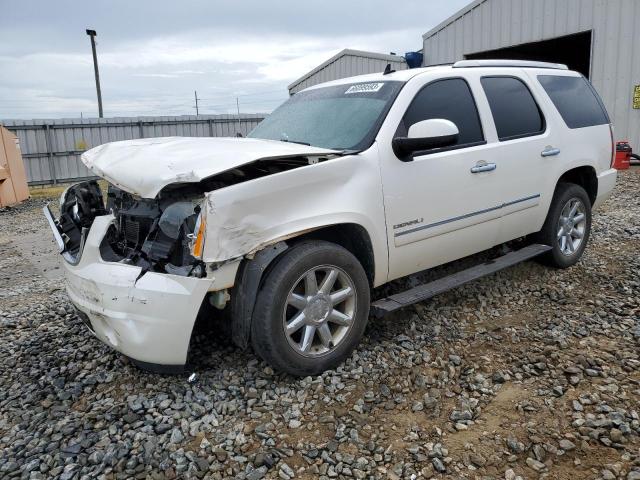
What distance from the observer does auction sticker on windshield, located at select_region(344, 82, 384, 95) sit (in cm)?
381

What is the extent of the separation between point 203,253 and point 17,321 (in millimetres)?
2672

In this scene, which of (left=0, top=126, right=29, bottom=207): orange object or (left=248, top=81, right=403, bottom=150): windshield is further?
(left=0, top=126, right=29, bottom=207): orange object

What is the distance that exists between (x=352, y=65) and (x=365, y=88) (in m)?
13.9

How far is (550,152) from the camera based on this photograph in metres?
4.54

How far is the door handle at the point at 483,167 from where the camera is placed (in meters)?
3.87

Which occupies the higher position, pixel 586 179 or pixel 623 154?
pixel 586 179

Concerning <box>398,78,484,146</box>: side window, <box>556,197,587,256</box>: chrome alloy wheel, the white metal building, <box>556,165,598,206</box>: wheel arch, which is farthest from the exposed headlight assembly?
the white metal building

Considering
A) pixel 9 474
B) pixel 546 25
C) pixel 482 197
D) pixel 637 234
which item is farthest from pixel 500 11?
pixel 9 474

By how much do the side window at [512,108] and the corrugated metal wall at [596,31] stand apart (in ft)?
27.8

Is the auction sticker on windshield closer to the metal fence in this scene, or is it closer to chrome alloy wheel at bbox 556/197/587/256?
chrome alloy wheel at bbox 556/197/587/256

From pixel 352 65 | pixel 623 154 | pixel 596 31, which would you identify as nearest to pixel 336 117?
pixel 623 154

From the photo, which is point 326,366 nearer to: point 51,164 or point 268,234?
point 268,234

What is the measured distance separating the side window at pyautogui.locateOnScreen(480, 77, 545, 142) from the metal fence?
1240cm

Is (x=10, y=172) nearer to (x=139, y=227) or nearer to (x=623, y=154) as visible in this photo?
(x=139, y=227)
